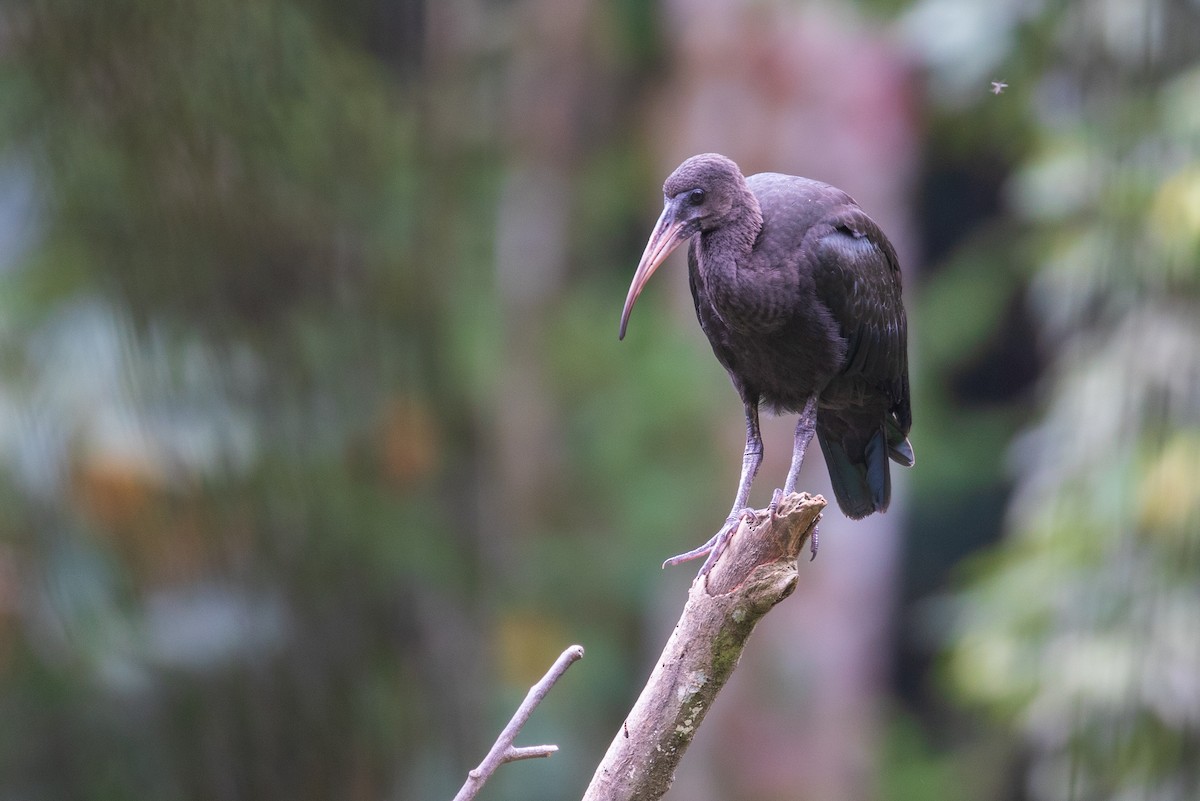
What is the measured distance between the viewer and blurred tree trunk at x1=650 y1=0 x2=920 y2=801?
24.8 feet

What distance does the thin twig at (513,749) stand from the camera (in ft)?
7.18

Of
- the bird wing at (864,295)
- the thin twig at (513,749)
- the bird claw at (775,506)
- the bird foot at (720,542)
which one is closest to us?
the thin twig at (513,749)

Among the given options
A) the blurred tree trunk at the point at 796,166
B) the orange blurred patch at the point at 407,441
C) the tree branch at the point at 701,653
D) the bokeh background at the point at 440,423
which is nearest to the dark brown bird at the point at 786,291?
the tree branch at the point at 701,653

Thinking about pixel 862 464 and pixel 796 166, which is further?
pixel 796 166

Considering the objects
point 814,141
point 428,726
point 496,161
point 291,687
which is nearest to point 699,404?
point 814,141

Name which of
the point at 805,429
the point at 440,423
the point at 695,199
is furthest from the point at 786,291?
the point at 440,423

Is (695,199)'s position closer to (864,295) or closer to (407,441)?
(864,295)

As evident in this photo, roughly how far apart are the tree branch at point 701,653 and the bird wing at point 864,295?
63cm

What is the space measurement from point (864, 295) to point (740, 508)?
1.86 feet

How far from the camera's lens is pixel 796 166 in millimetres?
7555

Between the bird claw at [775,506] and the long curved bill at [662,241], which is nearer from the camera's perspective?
the bird claw at [775,506]

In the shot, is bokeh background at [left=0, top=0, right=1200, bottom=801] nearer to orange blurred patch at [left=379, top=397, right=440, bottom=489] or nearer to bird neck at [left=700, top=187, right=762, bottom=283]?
orange blurred patch at [left=379, top=397, right=440, bottom=489]

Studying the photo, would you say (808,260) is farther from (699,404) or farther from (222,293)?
(699,404)

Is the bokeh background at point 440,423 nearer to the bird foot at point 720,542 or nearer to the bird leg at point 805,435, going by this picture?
the bird leg at point 805,435
